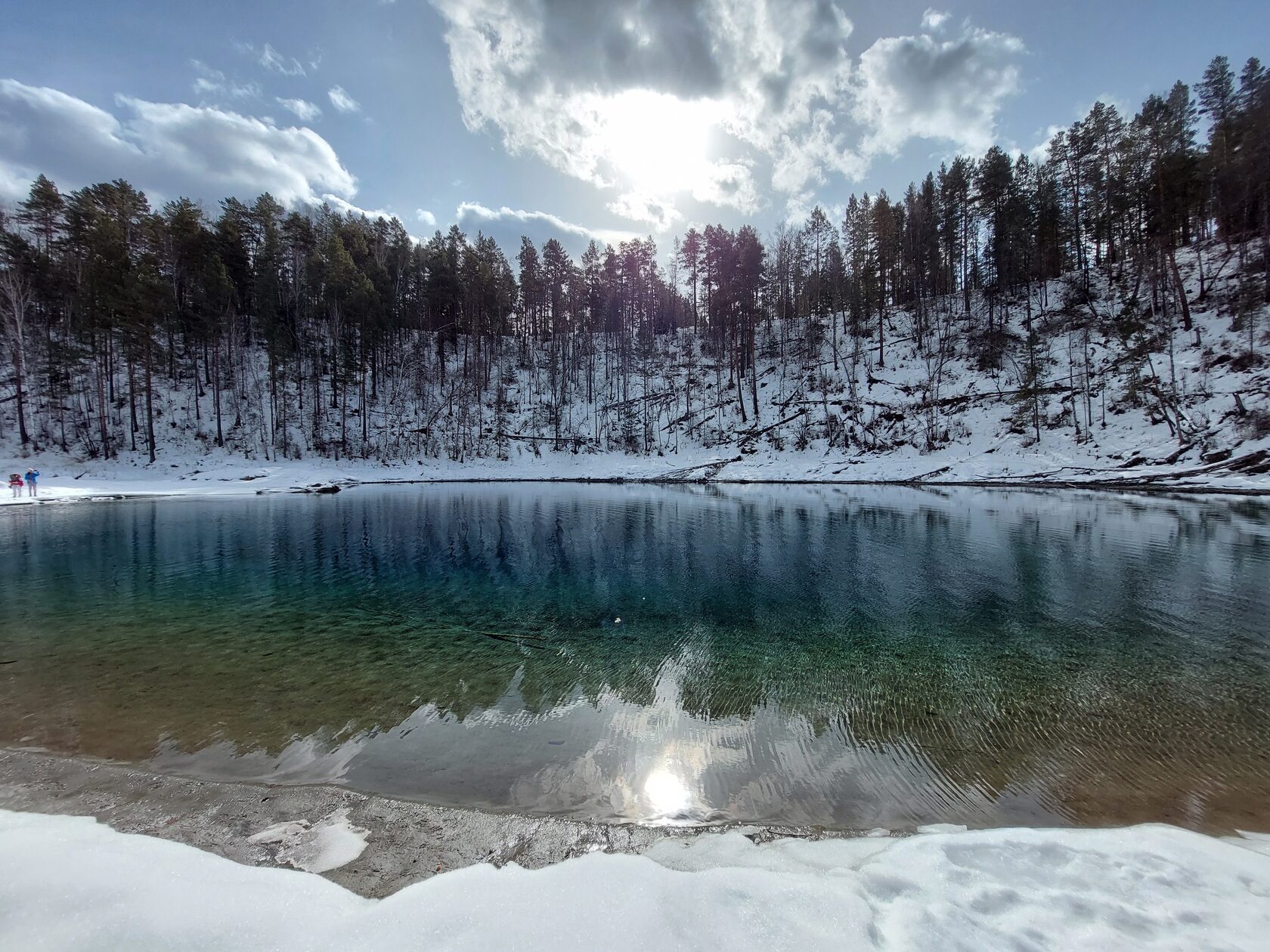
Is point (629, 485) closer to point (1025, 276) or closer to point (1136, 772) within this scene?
point (1136, 772)

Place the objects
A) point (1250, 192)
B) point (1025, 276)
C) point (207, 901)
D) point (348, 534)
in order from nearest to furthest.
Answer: point (207, 901) < point (348, 534) < point (1250, 192) < point (1025, 276)

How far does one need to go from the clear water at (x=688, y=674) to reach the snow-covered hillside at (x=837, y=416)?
23.9 m

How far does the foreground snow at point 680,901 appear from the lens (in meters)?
2.61

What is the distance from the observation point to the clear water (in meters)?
4.73

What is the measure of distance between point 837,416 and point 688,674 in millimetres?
44716

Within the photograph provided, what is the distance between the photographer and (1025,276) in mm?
49375

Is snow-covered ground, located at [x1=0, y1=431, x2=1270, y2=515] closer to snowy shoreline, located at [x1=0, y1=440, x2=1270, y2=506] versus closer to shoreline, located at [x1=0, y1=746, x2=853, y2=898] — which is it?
snowy shoreline, located at [x1=0, y1=440, x2=1270, y2=506]

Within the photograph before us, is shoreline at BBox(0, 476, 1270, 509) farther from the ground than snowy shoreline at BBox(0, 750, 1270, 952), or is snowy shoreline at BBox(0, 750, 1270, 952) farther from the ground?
shoreline at BBox(0, 476, 1270, 509)

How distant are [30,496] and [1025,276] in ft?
260

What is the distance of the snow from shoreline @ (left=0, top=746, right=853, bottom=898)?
3 cm

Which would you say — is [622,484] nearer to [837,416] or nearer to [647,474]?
[647,474]

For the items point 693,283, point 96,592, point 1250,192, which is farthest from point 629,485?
point 1250,192

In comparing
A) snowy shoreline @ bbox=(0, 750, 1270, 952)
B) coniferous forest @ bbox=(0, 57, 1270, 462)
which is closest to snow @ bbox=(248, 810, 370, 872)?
snowy shoreline @ bbox=(0, 750, 1270, 952)

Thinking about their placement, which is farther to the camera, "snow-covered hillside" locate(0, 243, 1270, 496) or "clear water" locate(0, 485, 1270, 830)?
"snow-covered hillside" locate(0, 243, 1270, 496)
